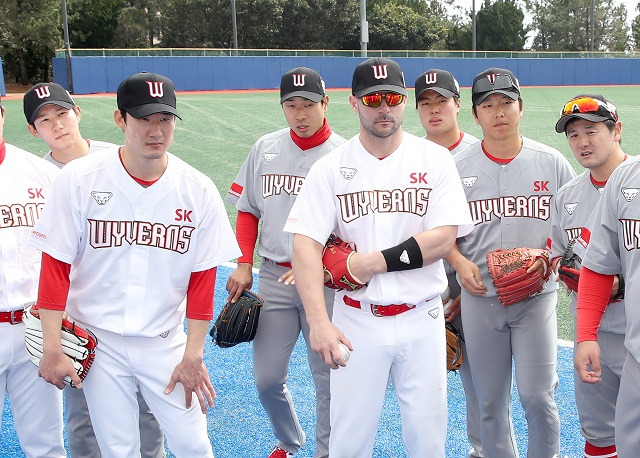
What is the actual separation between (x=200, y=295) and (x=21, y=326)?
0.89 meters

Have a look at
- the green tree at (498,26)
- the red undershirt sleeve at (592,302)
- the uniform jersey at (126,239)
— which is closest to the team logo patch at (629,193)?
the red undershirt sleeve at (592,302)

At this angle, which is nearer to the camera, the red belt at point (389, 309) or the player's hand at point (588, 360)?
the player's hand at point (588, 360)

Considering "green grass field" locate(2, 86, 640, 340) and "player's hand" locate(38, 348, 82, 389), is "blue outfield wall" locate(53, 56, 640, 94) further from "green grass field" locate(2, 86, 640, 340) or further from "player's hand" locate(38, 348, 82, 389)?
"player's hand" locate(38, 348, 82, 389)

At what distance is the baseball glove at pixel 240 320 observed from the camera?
419 centimetres

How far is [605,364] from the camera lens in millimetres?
3428

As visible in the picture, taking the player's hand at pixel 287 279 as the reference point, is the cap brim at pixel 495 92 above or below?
above

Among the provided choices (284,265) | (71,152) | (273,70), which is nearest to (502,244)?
(284,265)

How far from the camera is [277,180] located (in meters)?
4.37

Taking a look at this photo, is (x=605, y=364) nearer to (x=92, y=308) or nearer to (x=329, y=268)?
(x=329, y=268)

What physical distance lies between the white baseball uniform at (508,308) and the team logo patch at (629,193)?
3.12 feet

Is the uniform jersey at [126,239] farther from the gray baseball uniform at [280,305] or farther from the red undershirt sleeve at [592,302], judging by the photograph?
the red undershirt sleeve at [592,302]

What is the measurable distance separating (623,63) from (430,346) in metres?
38.5

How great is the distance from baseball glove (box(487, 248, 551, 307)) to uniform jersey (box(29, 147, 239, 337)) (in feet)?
4.47

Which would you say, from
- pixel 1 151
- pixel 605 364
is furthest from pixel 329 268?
pixel 1 151
